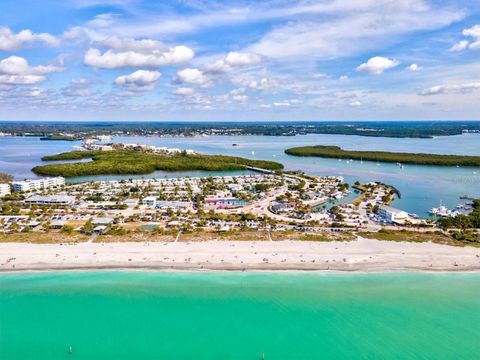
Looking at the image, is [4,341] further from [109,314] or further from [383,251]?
[383,251]

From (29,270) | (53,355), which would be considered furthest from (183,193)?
(53,355)

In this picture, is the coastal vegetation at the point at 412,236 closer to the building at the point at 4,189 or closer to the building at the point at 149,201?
the building at the point at 149,201

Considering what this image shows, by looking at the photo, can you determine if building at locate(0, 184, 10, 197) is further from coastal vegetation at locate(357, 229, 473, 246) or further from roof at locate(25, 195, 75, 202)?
coastal vegetation at locate(357, 229, 473, 246)

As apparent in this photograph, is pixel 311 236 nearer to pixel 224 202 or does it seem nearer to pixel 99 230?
pixel 224 202

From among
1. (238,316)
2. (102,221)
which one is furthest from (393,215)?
(102,221)

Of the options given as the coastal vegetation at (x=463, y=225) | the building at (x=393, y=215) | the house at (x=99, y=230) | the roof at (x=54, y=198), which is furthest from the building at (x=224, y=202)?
the coastal vegetation at (x=463, y=225)
